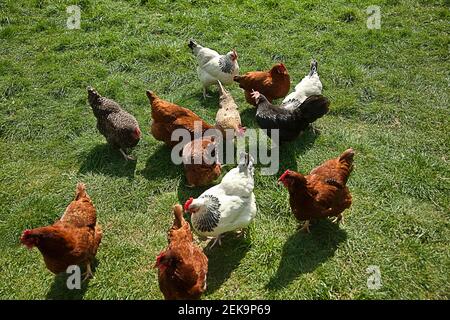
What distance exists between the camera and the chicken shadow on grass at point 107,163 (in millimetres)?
5496

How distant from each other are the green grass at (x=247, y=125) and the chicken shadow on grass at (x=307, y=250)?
0.02 meters

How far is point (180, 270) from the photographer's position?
358 cm

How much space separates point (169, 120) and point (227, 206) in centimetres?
174

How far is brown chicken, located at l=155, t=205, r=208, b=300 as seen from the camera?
11.8 ft

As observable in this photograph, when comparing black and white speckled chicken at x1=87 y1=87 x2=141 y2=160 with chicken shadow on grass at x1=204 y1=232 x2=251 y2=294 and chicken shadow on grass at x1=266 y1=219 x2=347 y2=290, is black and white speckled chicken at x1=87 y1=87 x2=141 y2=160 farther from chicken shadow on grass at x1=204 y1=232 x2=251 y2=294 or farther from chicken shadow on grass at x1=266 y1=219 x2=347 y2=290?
chicken shadow on grass at x1=266 y1=219 x2=347 y2=290

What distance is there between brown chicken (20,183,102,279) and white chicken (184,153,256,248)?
1045 millimetres

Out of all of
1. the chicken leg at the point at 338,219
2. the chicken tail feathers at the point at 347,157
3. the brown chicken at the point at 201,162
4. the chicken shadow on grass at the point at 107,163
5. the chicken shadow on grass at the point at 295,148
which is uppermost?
the chicken tail feathers at the point at 347,157

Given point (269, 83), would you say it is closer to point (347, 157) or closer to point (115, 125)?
point (347, 157)

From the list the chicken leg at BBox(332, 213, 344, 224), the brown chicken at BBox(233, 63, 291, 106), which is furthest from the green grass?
the brown chicken at BBox(233, 63, 291, 106)

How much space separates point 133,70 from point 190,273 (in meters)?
4.76
